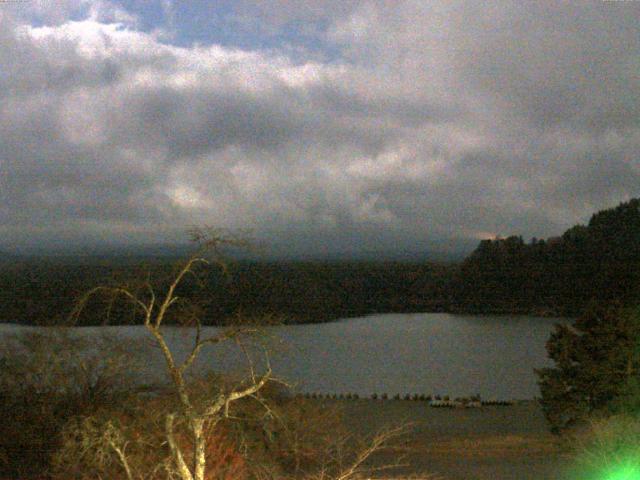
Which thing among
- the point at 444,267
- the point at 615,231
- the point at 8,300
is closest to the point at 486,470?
the point at 8,300

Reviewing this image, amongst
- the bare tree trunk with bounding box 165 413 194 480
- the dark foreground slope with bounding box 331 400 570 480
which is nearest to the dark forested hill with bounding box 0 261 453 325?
the bare tree trunk with bounding box 165 413 194 480

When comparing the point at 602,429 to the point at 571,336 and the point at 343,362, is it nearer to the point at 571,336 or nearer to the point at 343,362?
the point at 571,336

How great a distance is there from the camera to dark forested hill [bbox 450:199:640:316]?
61.7 meters

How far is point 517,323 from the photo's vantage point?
62.2 m

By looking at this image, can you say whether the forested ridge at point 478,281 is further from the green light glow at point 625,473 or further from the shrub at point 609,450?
the green light glow at point 625,473

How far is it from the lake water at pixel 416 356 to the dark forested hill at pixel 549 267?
133 inches

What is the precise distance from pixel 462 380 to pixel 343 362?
24.9 feet

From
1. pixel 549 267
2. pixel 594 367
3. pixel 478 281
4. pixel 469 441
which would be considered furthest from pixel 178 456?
pixel 478 281

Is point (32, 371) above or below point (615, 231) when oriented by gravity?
below

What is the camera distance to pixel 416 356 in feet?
154

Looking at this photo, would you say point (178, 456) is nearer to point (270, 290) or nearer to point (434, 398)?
point (434, 398)

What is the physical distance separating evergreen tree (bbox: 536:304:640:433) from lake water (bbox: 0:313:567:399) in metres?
9.12

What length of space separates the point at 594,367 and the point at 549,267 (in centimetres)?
5163

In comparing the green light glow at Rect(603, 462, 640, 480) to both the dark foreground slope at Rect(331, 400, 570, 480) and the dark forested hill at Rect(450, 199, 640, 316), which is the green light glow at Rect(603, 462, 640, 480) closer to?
the dark foreground slope at Rect(331, 400, 570, 480)
